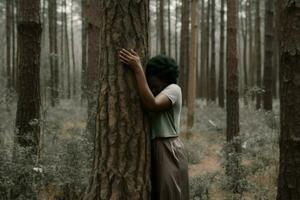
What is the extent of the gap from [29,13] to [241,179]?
434 cm

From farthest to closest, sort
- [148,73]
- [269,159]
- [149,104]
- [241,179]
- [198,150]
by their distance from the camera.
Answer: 1. [198,150]
2. [269,159]
3. [241,179]
4. [148,73]
5. [149,104]

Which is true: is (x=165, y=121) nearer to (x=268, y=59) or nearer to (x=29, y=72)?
(x=29, y=72)

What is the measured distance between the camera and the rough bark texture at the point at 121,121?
3.55m

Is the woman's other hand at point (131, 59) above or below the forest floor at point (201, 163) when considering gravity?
above

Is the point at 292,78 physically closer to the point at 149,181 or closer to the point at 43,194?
the point at 149,181

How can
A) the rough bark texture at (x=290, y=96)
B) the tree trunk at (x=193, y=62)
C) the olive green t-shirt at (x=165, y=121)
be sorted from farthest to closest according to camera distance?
the tree trunk at (x=193, y=62) → the olive green t-shirt at (x=165, y=121) → the rough bark texture at (x=290, y=96)

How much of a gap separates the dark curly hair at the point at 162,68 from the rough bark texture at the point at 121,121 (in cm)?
22

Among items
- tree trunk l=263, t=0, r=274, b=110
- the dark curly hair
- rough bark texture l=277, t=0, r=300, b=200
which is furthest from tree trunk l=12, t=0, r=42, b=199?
tree trunk l=263, t=0, r=274, b=110

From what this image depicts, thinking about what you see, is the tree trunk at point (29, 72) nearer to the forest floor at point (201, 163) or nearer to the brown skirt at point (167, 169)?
the forest floor at point (201, 163)

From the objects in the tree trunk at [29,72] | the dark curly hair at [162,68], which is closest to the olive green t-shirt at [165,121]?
the dark curly hair at [162,68]

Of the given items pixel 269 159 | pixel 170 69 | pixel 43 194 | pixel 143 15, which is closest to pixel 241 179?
pixel 269 159

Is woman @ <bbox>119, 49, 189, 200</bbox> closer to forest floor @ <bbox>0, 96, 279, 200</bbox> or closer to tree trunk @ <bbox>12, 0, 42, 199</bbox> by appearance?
forest floor @ <bbox>0, 96, 279, 200</bbox>

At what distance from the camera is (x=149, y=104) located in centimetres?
351

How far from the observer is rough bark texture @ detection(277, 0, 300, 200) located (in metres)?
3.16
